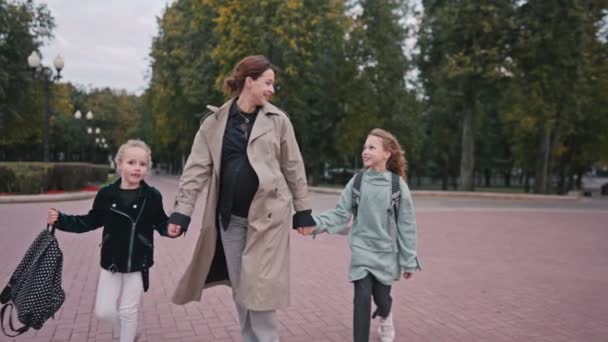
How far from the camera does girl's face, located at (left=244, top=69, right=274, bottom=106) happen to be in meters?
3.11

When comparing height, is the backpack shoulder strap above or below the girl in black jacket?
above

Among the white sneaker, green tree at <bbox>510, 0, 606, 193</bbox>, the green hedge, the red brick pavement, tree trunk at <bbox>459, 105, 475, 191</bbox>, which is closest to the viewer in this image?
the white sneaker

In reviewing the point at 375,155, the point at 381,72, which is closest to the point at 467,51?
the point at 381,72

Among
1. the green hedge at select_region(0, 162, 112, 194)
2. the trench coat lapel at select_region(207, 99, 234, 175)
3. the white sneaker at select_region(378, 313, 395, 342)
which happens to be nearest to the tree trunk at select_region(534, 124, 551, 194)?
the green hedge at select_region(0, 162, 112, 194)

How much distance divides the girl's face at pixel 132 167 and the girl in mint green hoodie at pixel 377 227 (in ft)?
4.11

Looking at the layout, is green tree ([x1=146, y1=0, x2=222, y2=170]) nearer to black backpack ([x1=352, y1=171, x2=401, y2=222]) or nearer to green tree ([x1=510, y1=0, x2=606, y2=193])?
green tree ([x1=510, y1=0, x2=606, y2=193])

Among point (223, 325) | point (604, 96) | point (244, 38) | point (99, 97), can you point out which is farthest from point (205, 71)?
point (99, 97)

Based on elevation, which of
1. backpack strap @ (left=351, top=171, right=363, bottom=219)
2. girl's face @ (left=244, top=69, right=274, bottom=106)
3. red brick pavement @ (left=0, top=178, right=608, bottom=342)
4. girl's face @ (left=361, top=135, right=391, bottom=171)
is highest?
girl's face @ (left=244, top=69, right=274, bottom=106)

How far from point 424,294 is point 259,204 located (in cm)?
330

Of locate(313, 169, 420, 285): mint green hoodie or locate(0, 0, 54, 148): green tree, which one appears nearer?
locate(313, 169, 420, 285): mint green hoodie

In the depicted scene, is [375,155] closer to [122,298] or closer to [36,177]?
[122,298]

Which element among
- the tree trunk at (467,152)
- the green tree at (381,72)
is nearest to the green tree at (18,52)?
the green tree at (381,72)

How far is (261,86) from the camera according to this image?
10.2 feet

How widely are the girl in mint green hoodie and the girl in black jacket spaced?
118 cm
